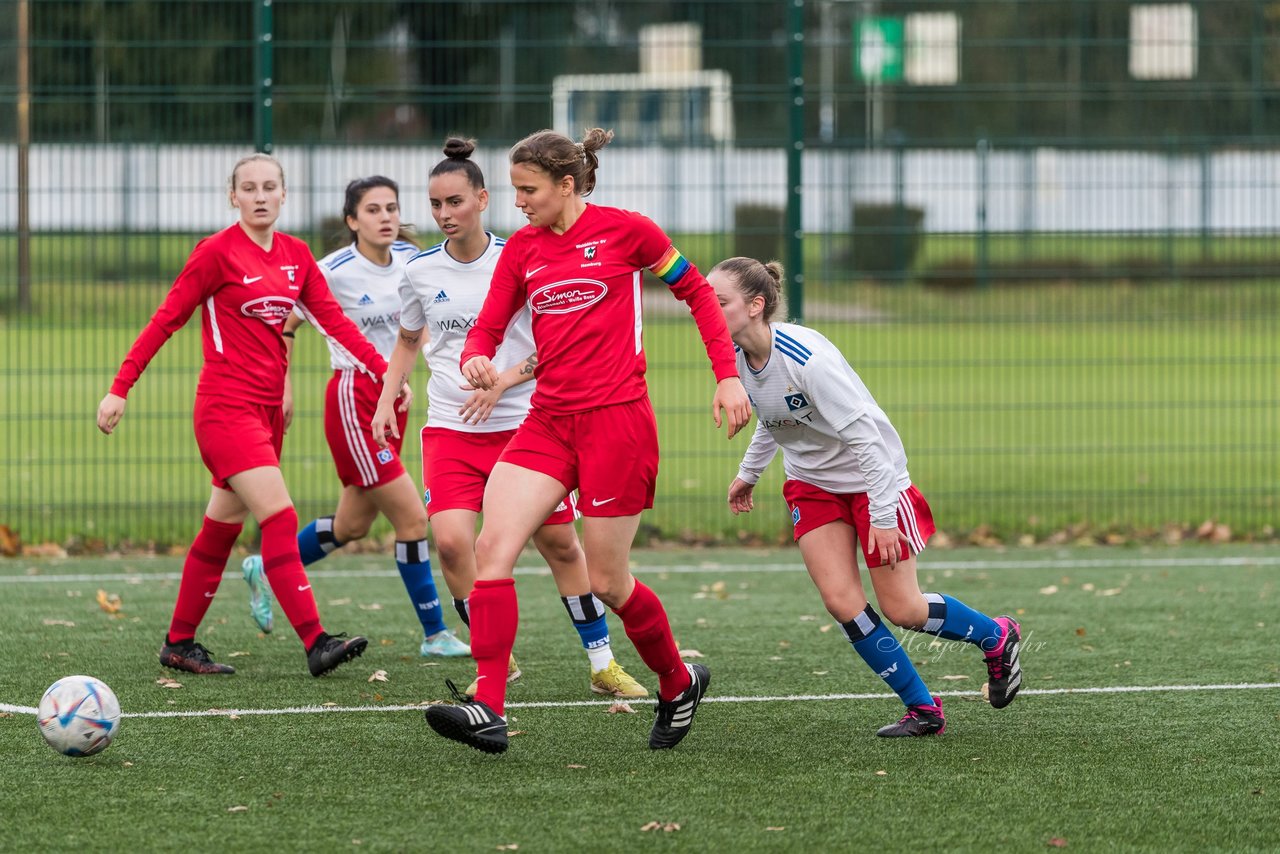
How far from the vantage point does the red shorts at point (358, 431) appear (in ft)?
24.0

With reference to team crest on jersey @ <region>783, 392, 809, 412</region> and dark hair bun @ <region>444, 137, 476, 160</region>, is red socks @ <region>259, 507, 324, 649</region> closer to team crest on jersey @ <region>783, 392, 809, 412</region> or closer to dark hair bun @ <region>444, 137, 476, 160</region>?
dark hair bun @ <region>444, 137, 476, 160</region>

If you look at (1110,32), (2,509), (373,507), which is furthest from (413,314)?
(1110,32)

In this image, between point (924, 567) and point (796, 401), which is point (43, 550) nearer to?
point (924, 567)

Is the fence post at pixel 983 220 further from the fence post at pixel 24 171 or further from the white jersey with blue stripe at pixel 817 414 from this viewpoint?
the fence post at pixel 24 171

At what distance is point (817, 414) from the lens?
5.52 m

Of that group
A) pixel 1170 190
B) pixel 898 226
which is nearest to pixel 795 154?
pixel 898 226

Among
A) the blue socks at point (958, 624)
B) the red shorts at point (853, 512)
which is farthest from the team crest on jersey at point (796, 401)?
the blue socks at point (958, 624)

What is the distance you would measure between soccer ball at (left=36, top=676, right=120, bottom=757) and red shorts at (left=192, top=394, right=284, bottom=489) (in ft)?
4.77

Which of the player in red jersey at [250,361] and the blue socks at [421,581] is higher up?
the player in red jersey at [250,361]

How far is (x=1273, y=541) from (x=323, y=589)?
6.02 metres

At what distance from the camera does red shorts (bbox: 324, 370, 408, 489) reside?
7301 mm

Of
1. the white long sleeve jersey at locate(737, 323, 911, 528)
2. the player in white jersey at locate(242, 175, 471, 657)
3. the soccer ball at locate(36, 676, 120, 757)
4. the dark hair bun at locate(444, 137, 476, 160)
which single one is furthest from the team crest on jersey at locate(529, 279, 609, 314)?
the player in white jersey at locate(242, 175, 471, 657)

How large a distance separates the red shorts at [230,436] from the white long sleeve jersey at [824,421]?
2.03 metres

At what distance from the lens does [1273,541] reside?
10852 millimetres
